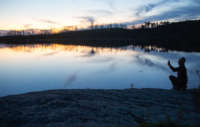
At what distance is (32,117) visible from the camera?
3535 millimetres

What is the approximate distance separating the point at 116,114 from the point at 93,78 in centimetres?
834

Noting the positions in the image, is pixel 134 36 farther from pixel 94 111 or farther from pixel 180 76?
pixel 94 111

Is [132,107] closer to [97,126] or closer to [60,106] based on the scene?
[97,126]

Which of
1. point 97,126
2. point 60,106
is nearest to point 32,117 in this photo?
point 60,106

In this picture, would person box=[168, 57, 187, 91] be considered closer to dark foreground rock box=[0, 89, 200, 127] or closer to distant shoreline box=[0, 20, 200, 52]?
dark foreground rock box=[0, 89, 200, 127]

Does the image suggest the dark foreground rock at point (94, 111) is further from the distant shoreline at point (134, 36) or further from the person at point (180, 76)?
the distant shoreline at point (134, 36)

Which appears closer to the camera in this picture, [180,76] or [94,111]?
[94,111]

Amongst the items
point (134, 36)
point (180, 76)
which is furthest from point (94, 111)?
point (134, 36)

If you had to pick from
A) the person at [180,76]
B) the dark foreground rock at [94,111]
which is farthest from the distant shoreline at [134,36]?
the dark foreground rock at [94,111]

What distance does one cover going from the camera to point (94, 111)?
388 centimetres

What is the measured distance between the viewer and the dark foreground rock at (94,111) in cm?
327

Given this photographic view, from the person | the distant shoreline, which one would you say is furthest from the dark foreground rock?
the distant shoreline

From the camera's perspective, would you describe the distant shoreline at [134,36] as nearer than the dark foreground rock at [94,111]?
No

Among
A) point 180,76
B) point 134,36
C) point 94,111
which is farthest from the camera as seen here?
point 134,36
